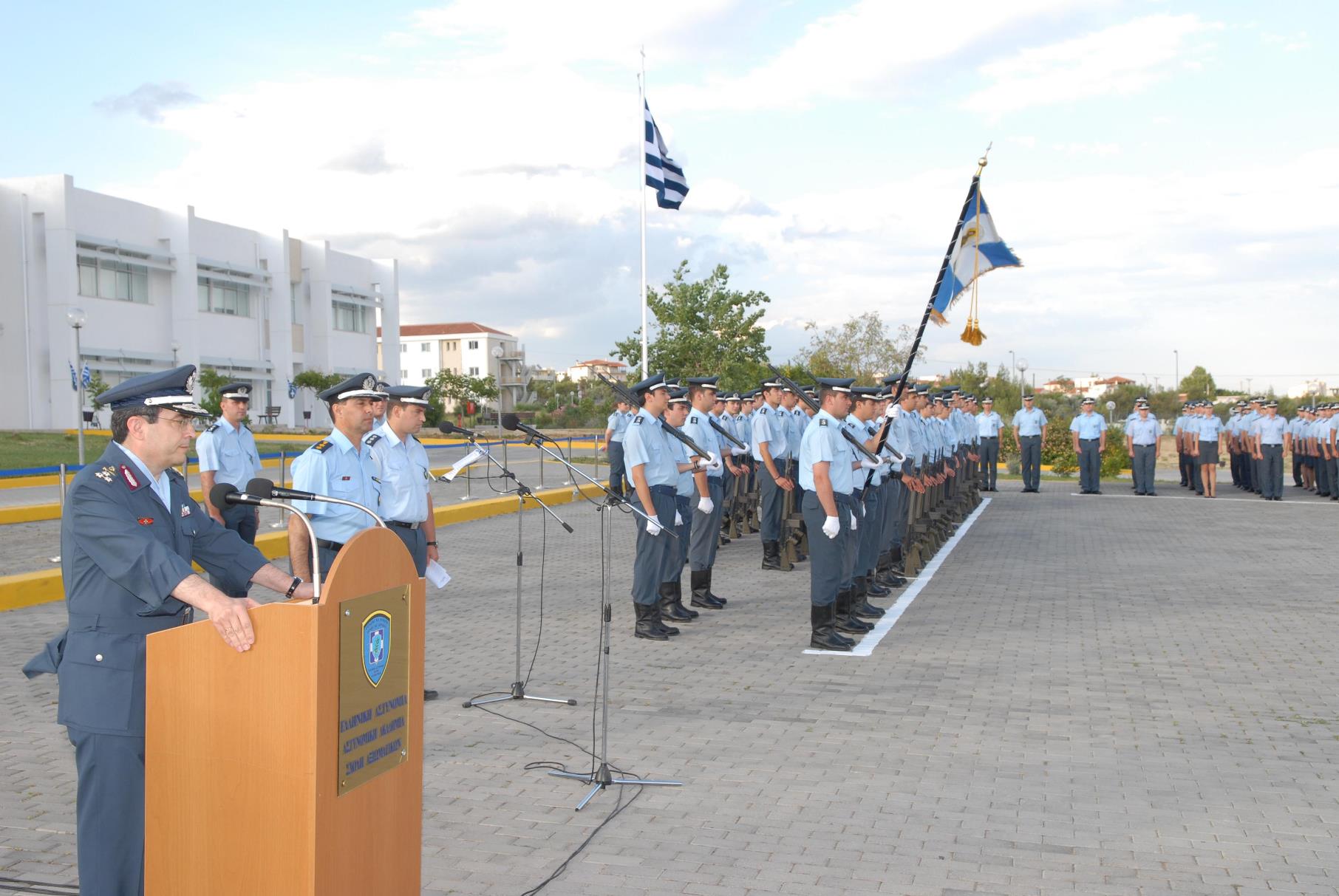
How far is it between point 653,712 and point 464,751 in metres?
1.25

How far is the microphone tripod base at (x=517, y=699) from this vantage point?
6918 millimetres

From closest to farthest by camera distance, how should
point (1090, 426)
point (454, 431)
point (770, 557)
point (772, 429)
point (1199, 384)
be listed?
point (454, 431) → point (770, 557) → point (772, 429) → point (1090, 426) → point (1199, 384)

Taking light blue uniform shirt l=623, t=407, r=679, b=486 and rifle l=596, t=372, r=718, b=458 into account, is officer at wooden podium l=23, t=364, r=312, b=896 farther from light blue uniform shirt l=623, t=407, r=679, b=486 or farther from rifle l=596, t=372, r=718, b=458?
light blue uniform shirt l=623, t=407, r=679, b=486

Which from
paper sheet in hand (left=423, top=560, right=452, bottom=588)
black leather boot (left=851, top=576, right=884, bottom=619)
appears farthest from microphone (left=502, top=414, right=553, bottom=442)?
black leather boot (left=851, top=576, right=884, bottom=619)

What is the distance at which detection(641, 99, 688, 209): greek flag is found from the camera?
2491 cm

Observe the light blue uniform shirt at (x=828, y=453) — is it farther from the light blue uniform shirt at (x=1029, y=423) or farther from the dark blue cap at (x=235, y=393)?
the light blue uniform shirt at (x=1029, y=423)

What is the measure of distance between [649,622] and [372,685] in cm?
608

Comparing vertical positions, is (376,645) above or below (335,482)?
below

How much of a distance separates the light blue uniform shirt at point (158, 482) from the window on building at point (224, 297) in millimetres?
51186

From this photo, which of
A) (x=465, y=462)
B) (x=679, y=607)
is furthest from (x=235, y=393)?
(x=679, y=607)

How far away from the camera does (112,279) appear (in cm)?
4644

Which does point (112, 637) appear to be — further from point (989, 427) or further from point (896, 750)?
point (989, 427)

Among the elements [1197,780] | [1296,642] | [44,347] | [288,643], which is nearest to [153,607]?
[288,643]

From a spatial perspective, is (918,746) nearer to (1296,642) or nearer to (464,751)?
(464,751)
